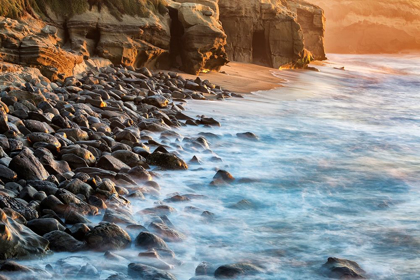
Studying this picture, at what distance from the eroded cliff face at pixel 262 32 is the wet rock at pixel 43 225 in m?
14.2

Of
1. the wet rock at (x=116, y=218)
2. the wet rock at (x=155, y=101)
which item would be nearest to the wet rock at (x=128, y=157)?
the wet rock at (x=116, y=218)

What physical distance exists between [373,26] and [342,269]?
47.6m

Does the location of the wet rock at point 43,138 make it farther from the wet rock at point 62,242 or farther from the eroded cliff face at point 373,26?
the eroded cliff face at point 373,26

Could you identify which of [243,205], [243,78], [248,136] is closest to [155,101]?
[248,136]

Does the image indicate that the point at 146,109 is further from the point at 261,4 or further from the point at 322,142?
the point at 261,4

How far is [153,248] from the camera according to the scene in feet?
10.1

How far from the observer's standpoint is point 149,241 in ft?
10.2

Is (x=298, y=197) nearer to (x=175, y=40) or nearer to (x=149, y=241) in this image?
(x=149, y=241)

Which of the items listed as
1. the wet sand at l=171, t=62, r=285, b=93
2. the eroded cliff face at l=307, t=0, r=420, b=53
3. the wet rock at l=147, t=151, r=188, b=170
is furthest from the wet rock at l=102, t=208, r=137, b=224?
the eroded cliff face at l=307, t=0, r=420, b=53

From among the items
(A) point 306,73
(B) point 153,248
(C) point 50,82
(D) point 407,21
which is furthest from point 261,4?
(D) point 407,21

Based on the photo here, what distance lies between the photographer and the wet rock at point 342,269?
2.88 metres

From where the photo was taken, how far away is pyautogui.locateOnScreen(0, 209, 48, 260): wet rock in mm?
2672

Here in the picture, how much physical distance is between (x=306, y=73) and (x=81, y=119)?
13.7 metres

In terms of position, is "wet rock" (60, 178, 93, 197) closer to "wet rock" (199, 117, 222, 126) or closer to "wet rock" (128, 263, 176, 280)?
"wet rock" (128, 263, 176, 280)
